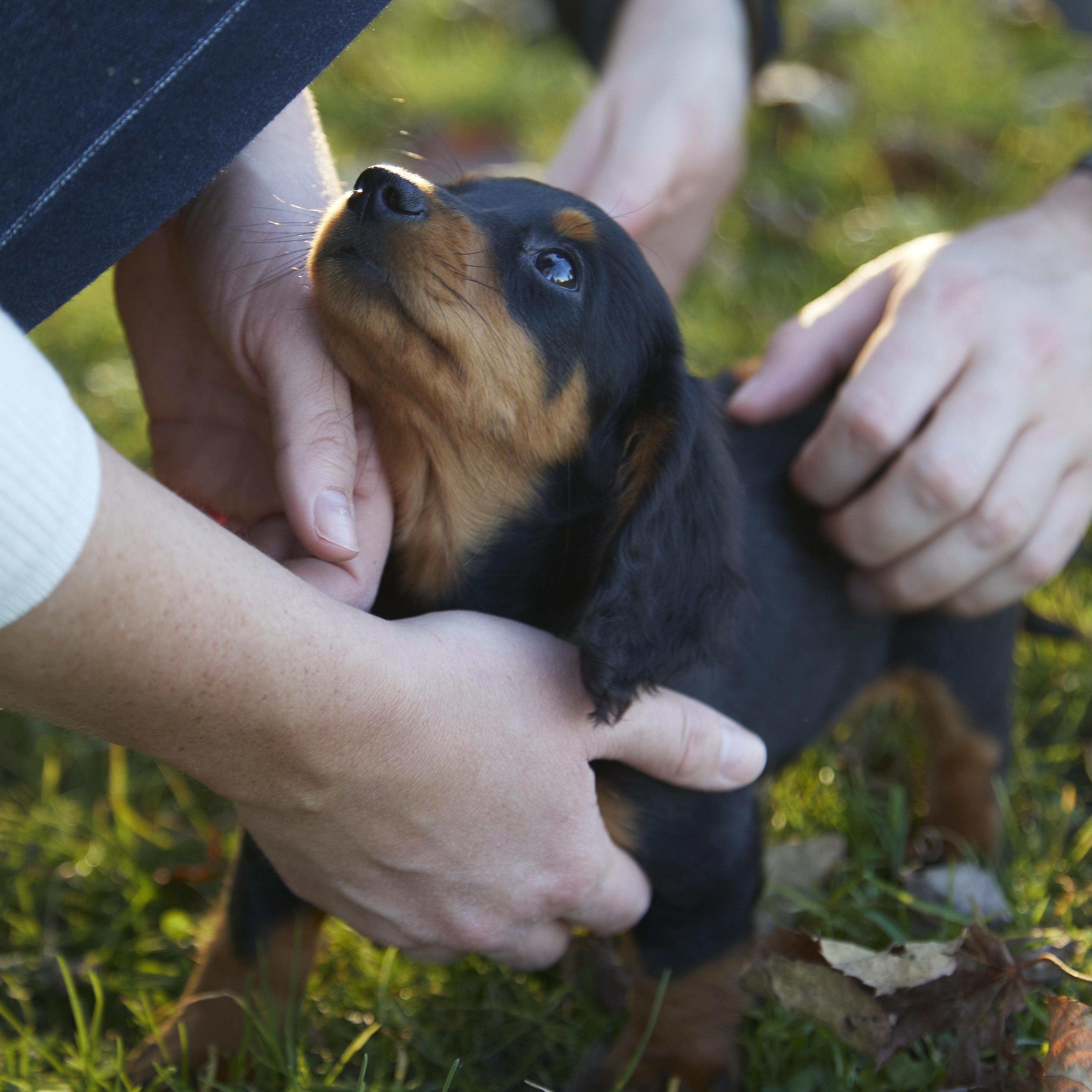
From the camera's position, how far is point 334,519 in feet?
5.21

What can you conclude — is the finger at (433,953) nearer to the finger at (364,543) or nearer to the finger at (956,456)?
the finger at (364,543)

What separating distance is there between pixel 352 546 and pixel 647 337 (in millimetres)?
641

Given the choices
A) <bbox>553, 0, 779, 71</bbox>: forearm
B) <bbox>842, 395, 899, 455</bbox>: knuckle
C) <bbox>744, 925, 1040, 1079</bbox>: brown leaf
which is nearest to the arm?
<bbox>744, 925, 1040, 1079</bbox>: brown leaf

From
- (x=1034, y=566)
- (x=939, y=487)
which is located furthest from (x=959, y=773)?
(x=939, y=487)

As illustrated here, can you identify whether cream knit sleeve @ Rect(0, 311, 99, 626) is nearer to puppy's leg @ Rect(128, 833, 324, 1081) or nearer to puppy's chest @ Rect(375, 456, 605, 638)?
puppy's chest @ Rect(375, 456, 605, 638)

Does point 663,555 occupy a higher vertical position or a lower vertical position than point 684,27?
lower

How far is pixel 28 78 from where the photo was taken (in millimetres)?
1477

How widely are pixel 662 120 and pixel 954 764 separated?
67.2 inches

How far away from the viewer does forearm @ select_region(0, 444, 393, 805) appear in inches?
48.5

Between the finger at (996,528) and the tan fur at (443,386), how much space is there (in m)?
0.83

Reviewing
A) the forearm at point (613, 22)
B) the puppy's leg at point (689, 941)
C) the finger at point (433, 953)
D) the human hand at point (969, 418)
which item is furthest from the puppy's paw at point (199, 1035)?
the forearm at point (613, 22)

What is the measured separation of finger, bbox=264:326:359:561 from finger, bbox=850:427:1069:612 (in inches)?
48.0

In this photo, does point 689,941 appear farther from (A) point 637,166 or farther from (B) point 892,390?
(A) point 637,166

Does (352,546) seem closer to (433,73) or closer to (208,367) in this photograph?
(208,367)
